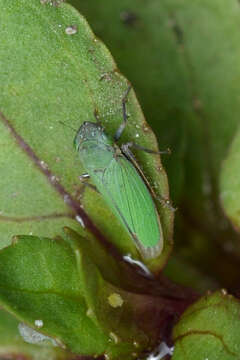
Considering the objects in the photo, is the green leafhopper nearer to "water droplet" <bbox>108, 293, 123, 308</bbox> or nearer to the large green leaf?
"water droplet" <bbox>108, 293, 123, 308</bbox>

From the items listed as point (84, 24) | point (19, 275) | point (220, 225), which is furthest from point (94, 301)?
point (220, 225)

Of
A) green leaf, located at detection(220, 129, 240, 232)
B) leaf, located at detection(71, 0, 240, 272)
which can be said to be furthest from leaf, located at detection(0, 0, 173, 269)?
leaf, located at detection(71, 0, 240, 272)

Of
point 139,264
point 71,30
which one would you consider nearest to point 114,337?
point 139,264

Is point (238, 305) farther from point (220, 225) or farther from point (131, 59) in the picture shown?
point (131, 59)

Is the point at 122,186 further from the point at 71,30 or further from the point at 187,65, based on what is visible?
the point at 187,65

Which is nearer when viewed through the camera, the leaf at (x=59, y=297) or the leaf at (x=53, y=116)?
the leaf at (x=59, y=297)

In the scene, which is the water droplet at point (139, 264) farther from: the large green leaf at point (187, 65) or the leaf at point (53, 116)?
the large green leaf at point (187, 65)

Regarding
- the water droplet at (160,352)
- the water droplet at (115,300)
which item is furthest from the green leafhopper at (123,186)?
the water droplet at (160,352)
